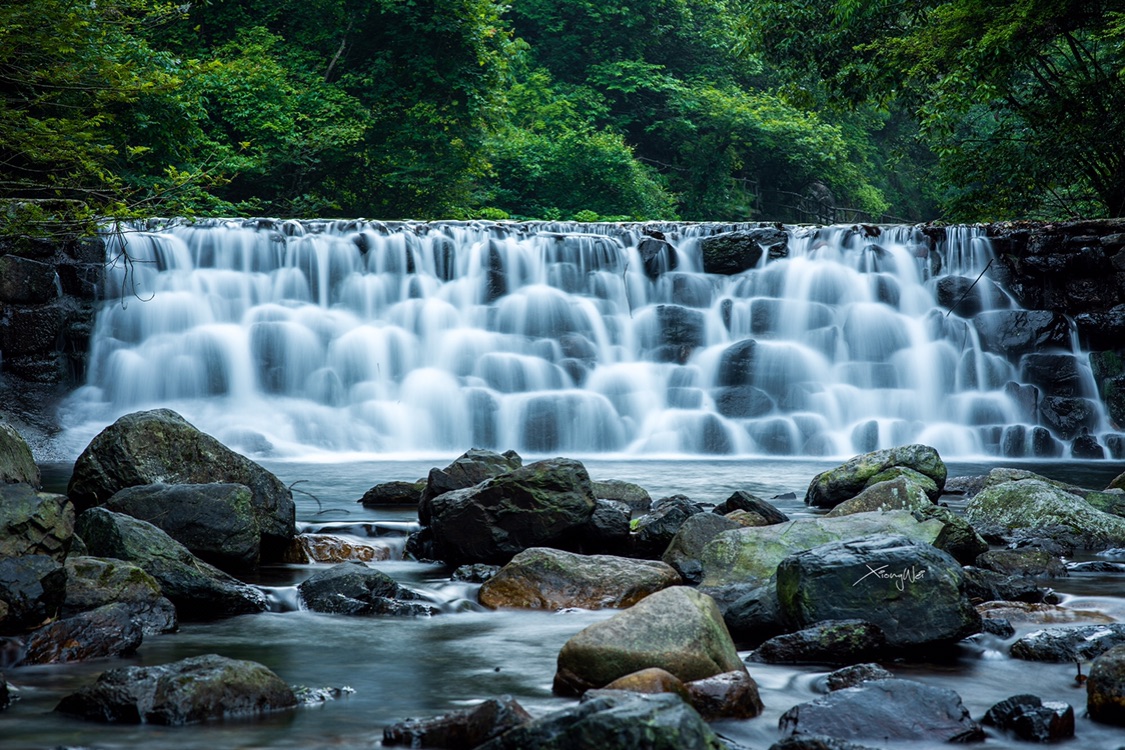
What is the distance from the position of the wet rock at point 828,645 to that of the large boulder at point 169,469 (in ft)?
12.7

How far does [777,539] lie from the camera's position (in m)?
6.50

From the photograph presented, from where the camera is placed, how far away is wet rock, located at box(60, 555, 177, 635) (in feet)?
17.7

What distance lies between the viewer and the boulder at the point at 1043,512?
308 inches

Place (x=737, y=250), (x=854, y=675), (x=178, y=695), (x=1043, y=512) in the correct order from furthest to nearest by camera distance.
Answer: (x=737, y=250) → (x=1043, y=512) → (x=854, y=675) → (x=178, y=695)

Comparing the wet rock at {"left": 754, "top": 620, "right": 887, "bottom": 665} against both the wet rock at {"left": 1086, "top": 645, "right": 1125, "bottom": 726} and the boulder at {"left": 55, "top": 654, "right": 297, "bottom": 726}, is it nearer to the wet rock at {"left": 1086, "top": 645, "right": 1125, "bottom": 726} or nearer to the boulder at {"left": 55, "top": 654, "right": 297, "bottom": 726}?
the wet rock at {"left": 1086, "top": 645, "right": 1125, "bottom": 726}

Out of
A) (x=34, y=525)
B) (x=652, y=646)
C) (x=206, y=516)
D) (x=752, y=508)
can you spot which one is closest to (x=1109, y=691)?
(x=652, y=646)

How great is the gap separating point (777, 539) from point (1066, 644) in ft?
5.96

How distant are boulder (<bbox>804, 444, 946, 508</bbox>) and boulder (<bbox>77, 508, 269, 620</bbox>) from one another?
18.8 feet

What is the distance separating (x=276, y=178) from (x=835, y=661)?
24163 millimetres

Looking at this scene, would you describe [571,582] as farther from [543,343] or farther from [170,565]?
[543,343]

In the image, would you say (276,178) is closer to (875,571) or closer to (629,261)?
(629,261)

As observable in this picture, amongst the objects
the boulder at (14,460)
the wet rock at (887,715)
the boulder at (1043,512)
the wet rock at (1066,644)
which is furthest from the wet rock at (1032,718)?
the boulder at (14,460)

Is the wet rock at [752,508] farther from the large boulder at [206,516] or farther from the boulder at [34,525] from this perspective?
the boulder at [34,525]

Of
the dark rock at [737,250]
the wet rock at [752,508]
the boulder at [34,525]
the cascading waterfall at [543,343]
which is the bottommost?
the wet rock at [752,508]
